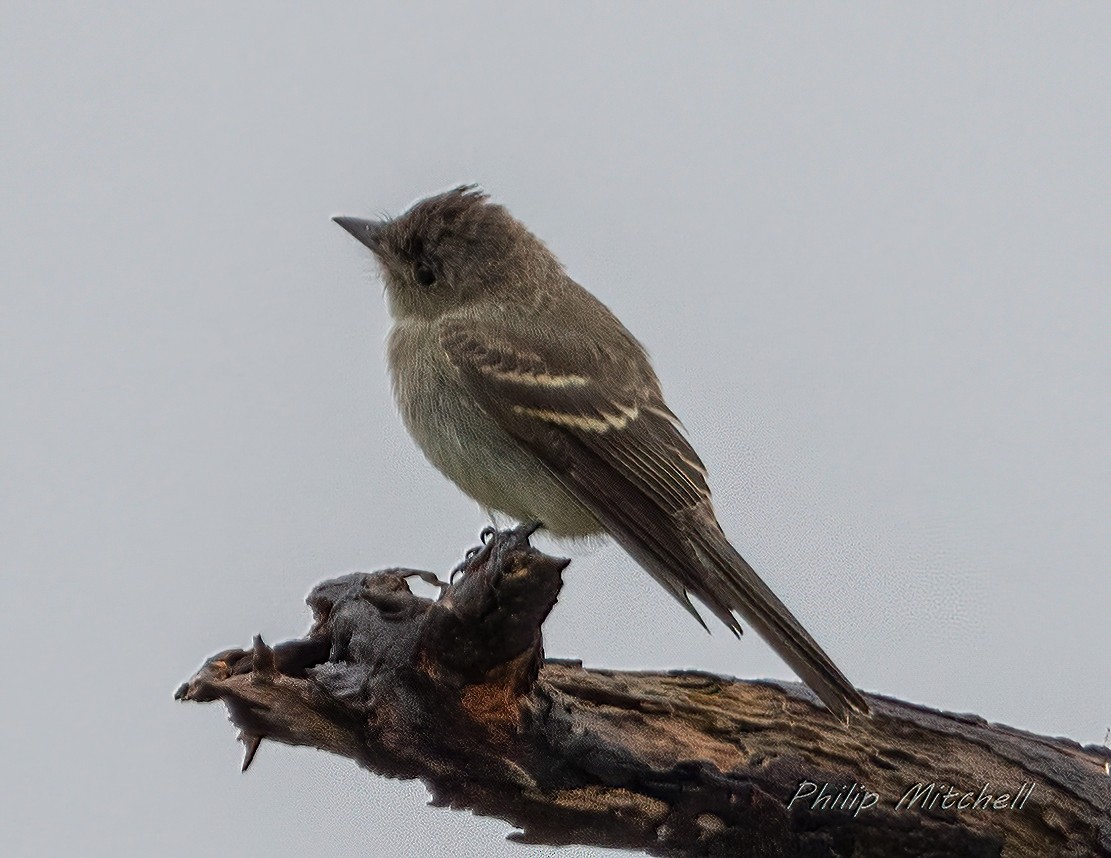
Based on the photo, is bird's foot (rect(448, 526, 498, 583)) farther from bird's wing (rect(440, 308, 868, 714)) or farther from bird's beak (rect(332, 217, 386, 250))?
bird's beak (rect(332, 217, 386, 250))

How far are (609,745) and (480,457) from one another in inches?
51.2

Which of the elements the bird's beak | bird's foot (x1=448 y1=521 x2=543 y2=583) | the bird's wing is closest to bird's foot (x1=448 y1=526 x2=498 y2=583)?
bird's foot (x1=448 y1=521 x2=543 y2=583)

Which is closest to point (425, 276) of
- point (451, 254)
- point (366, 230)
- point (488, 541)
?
point (451, 254)

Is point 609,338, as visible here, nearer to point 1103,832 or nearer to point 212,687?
point 212,687

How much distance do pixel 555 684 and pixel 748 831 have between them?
89cm

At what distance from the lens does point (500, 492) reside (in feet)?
17.8

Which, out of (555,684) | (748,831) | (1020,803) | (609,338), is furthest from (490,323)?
(1020,803)

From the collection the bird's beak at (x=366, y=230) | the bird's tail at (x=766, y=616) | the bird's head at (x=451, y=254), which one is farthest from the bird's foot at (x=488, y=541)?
the bird's beak at (x=366, y=230)

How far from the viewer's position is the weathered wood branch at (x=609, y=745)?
459cm

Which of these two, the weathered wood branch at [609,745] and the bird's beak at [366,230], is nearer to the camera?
the weathered wood branch at [609,745]

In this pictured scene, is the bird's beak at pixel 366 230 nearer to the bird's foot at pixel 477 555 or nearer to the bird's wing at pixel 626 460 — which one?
the bird's wing at pixel 626 460

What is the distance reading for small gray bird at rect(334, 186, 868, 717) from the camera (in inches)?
204

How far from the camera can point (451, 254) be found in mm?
6062

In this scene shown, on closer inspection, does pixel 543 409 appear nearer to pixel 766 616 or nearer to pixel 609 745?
pixel 766 616
